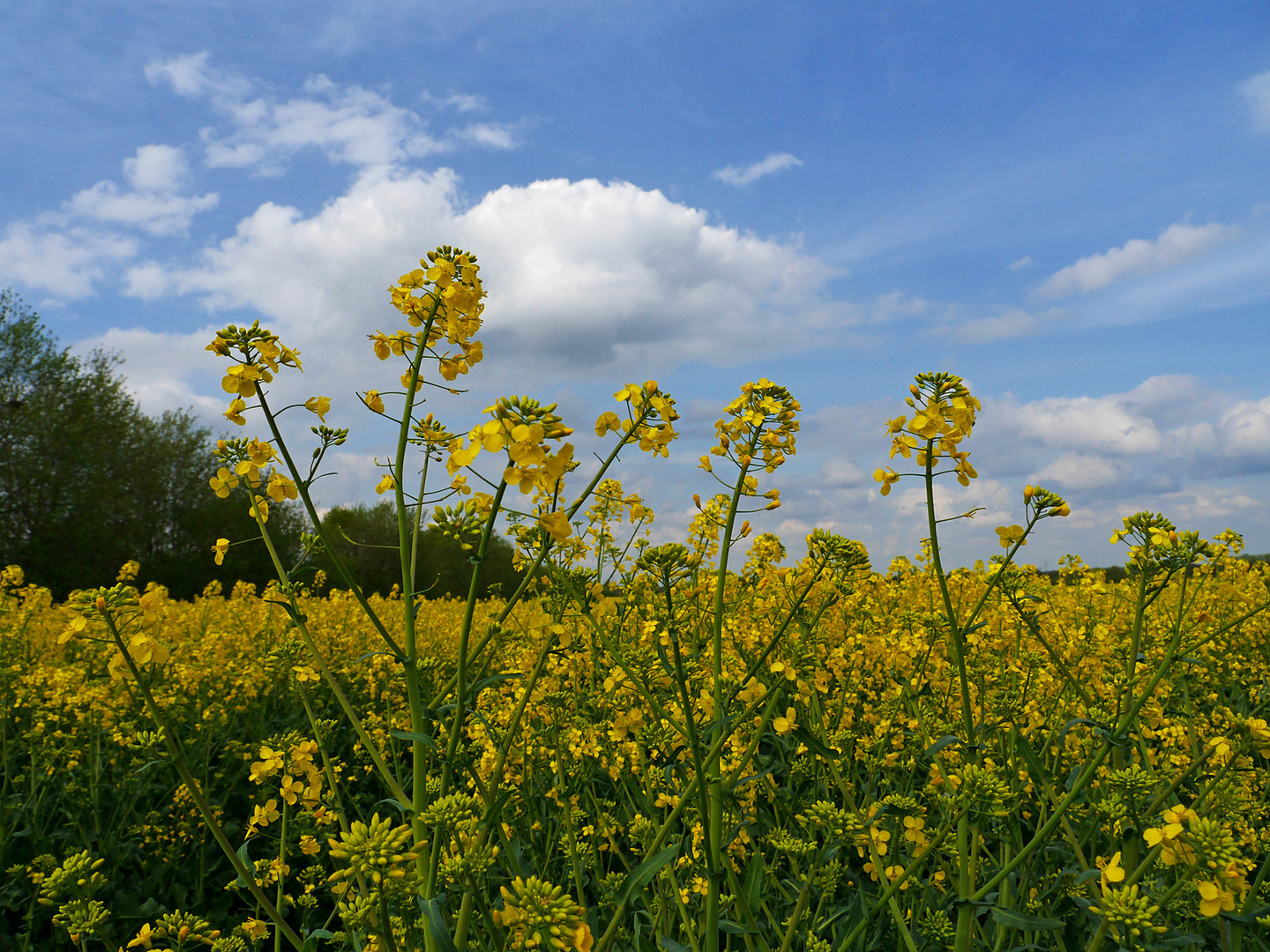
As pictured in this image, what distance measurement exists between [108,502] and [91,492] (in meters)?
0.70

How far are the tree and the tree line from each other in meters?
0.04

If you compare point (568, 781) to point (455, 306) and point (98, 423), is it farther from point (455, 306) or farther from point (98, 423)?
point (98, 423)

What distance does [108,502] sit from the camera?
26.8 meters

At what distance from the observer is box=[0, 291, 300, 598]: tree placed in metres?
25.0

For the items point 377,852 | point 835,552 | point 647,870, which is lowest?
point 647,870

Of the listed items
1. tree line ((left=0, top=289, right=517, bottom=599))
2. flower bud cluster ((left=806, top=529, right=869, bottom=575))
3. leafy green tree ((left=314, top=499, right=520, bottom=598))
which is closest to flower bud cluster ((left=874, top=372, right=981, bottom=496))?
flower bud cluster ((left=806, top=529, right=869, bottom=575))

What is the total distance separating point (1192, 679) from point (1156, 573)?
320 centimetres

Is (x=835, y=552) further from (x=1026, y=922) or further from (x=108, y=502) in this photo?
(x=108, y=502)

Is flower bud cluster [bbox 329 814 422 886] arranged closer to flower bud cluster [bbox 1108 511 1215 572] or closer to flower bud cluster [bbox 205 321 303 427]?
flower bud cluster [bbox 205 321 303 427]

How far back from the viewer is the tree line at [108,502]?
25031 mm

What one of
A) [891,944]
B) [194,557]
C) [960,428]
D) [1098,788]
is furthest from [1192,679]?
[194,557]

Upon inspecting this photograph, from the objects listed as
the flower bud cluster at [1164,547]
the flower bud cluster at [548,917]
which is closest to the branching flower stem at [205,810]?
the flower bud cluster at [548,917]

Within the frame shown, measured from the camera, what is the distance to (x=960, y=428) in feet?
7.61

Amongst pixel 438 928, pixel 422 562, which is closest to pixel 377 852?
pixel 438 928
